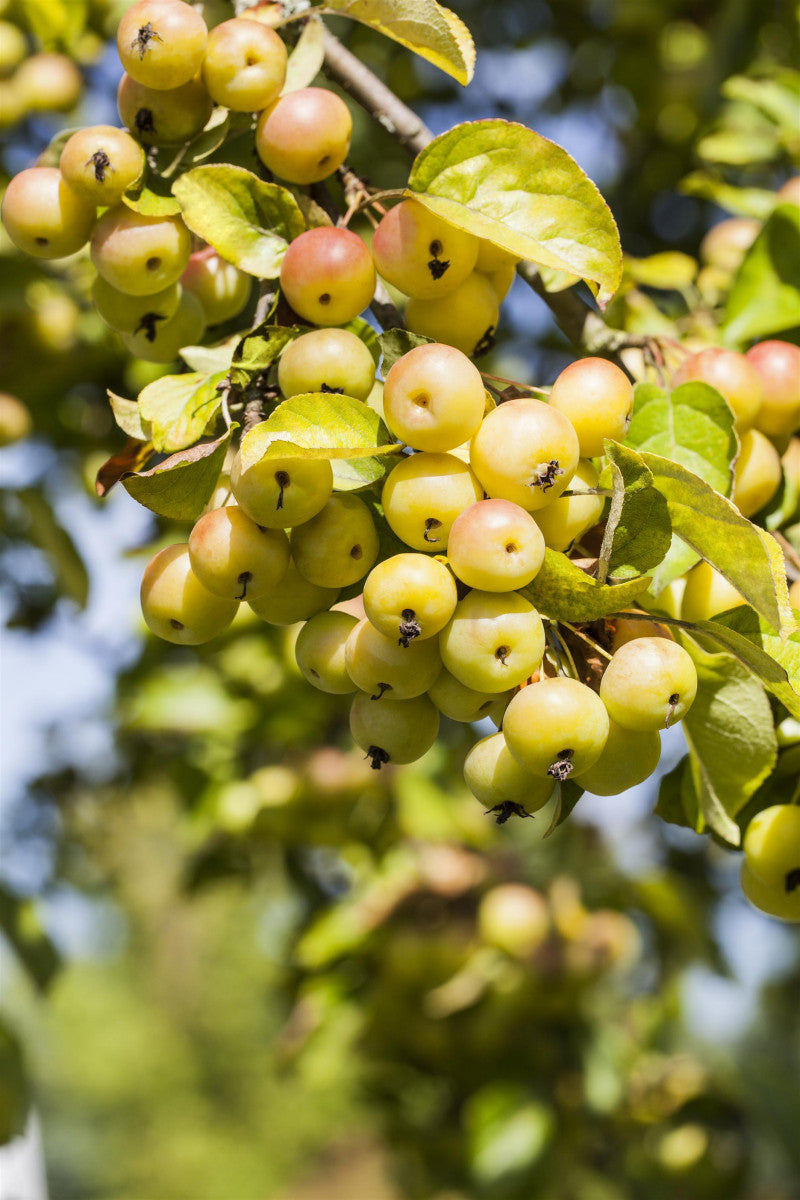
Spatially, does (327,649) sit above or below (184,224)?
below

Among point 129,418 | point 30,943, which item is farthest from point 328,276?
point 30,943

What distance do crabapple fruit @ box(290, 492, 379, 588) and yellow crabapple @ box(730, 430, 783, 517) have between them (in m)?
0.31

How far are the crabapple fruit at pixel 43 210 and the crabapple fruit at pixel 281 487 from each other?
0.89ft

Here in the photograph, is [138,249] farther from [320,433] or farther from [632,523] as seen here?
[632,523]

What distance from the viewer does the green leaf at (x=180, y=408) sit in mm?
573

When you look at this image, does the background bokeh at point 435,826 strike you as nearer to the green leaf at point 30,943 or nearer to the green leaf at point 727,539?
the green leaf at point 30,943

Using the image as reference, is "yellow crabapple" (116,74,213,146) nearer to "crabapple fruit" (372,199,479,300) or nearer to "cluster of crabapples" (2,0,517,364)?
"cluster of crabapples" (2,0,517,364)

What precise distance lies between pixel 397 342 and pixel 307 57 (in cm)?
29

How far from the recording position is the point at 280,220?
2.04ft

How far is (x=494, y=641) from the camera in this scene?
18.4 inches

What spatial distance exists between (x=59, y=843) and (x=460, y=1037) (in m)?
1.26

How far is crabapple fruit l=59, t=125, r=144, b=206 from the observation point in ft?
1.97

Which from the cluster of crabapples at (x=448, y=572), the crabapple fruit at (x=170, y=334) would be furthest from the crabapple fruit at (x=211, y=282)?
the cluster of crabapples at (x=448, y=572)

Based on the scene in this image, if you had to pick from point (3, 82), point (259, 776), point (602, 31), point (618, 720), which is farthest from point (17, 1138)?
point (602, 31)
